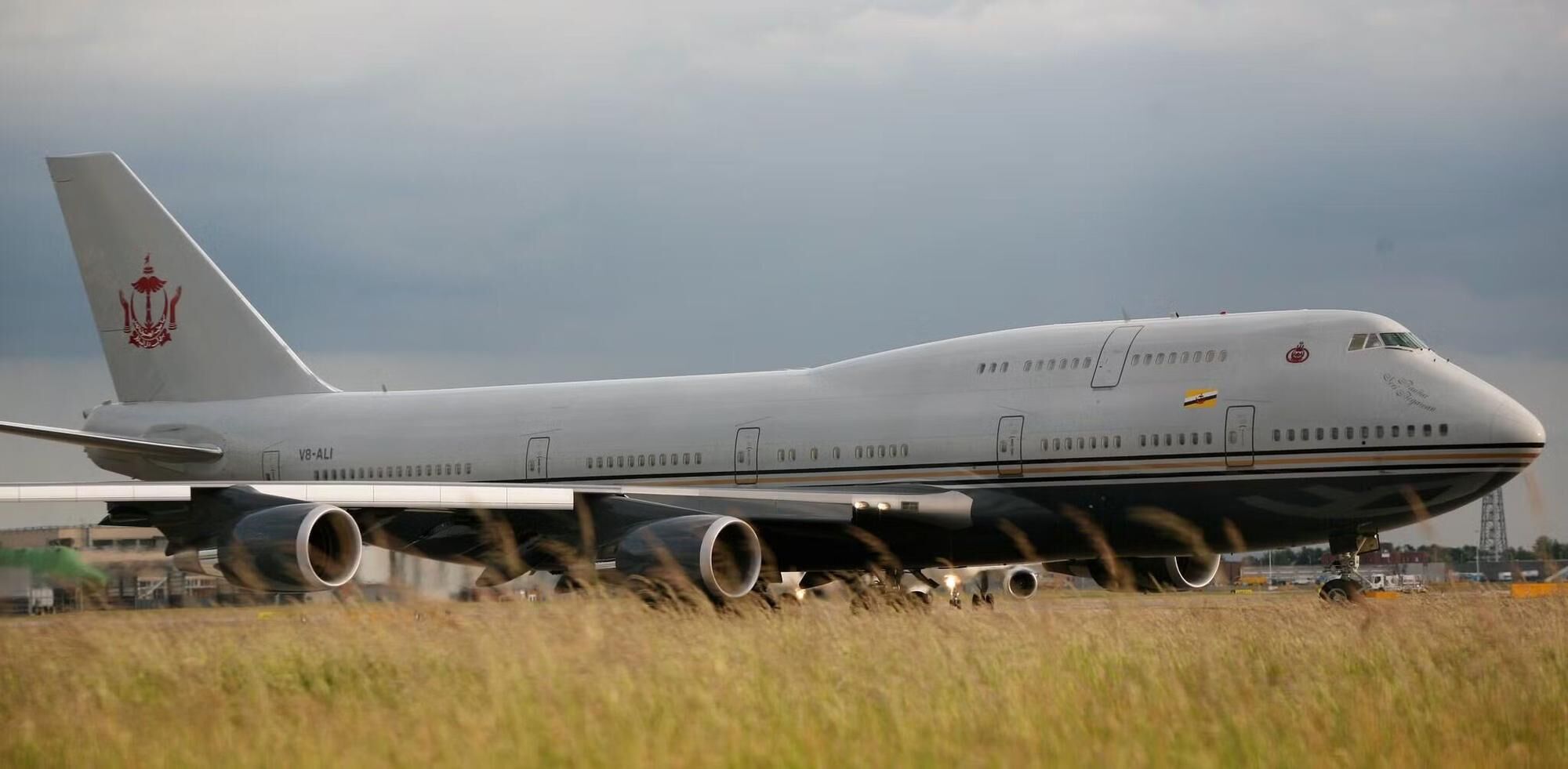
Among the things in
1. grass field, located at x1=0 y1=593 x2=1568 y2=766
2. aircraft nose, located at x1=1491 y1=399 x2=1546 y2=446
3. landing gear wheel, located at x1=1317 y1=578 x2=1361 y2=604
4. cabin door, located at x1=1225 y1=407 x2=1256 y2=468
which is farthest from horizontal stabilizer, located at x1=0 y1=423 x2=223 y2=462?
aircraft nose, located at x1=1491 y1=399 x2=1546 y2=446

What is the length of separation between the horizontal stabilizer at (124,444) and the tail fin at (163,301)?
1.36 metres

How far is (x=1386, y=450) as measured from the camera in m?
19.2

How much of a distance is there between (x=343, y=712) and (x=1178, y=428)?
13037 mm

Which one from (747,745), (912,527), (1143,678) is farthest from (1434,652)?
(912,527)

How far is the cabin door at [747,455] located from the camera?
76.0ft

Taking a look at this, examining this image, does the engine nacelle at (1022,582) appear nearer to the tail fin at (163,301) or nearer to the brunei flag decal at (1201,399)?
the brunei flag decal at (1201,399)

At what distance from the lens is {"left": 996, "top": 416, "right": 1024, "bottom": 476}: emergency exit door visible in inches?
824

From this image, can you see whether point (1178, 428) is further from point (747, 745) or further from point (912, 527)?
point (747, 745)

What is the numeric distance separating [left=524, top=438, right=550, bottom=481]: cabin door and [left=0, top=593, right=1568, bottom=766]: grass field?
10.8 metres

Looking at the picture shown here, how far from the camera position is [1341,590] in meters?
19.9

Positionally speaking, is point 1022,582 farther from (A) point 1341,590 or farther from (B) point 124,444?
(B) point 124,444

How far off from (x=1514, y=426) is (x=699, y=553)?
9.10 metres

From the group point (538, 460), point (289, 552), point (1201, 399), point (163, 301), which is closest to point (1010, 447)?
point (1201, 399)

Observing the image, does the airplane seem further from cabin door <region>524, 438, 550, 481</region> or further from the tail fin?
the tail fin
